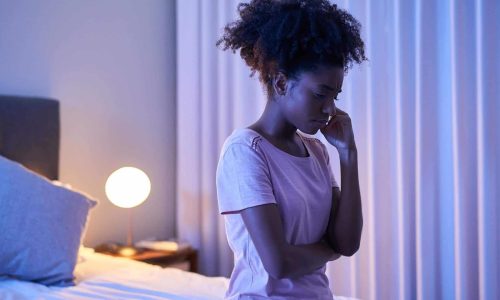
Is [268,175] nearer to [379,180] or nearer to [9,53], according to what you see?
[379,180]

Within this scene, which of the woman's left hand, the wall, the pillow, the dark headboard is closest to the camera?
the woman's left hand

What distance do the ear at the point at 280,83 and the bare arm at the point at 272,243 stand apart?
0.89 feet

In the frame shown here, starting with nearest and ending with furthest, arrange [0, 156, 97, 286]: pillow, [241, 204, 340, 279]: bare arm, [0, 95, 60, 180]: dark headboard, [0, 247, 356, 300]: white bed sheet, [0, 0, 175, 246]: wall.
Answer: [241, 204, 340, 279]: bare arm < [0, 247, 356, 300]: white bed sheet < [0, 156, 97, 286]: pillow < [0, 95, 60, 180]: dark headboard < [0, 0, 175, 246]: wall

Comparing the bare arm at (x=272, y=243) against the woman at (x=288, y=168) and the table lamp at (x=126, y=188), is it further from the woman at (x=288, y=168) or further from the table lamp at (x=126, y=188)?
the table lamp at (x=126, y=188)

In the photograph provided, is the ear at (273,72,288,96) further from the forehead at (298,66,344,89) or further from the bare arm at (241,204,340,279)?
the bare arm at (241,204,340,279)

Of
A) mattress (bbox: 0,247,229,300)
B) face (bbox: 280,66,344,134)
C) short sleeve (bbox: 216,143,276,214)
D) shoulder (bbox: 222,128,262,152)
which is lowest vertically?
mattress (bbox: 0,247,229,300)

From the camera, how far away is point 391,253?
7.56 ft

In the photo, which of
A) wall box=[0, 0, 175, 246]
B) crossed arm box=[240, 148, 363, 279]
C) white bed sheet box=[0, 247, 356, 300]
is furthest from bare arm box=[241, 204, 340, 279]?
wall box=[0, 0, 175, 246]

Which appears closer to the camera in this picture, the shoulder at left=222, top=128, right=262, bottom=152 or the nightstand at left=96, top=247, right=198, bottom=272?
the shoulder at left=222, top=128, right=262, bottom=152

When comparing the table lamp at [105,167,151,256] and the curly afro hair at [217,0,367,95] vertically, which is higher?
the curly afro hair at [217,0,367,95]

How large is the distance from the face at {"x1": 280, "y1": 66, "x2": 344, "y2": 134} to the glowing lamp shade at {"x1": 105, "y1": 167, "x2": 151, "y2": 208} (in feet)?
5.55

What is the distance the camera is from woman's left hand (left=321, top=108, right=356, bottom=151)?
1.24 metres

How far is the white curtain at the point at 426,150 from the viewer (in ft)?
6.70

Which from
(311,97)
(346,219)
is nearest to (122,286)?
(346,219)
